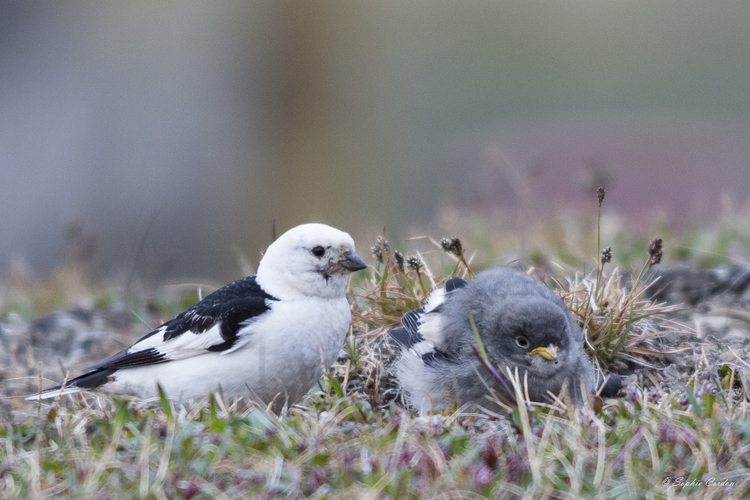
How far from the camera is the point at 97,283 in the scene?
26.4 feet

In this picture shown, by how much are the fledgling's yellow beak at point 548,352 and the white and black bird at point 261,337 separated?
0.98 m

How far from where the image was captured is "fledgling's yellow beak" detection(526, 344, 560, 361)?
3.63 metres

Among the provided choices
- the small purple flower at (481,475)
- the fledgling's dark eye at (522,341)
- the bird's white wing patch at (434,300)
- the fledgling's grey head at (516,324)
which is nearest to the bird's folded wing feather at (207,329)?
the bird's white wing patch at (434,300)

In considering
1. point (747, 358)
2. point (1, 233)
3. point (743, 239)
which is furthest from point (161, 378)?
point (1, 233)

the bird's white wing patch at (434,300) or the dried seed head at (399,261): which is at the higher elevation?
the dried seed head at (399,261)

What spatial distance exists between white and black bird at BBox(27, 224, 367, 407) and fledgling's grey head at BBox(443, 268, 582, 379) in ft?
1.87

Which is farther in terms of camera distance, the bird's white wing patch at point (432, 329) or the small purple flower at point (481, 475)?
the bird's white wing patch at point (432, 329)

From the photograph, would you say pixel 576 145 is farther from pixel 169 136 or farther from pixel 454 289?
pixel 454 289

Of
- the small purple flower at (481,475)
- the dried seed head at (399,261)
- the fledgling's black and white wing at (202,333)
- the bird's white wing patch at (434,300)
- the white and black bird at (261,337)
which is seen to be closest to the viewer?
the small purple flower at (481,475)

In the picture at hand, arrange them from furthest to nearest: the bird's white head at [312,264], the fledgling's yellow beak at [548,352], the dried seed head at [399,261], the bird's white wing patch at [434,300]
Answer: the dried seed head at [399,261]
the bird's white wing patch at [434,300]
the bird's white head at [312,264]
the fledgling's yellow beak at [548,352]

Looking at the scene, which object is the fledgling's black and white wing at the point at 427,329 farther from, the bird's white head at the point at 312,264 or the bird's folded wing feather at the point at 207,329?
the bird's folded wing feather at the point at 207,329

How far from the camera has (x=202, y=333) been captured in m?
4.05

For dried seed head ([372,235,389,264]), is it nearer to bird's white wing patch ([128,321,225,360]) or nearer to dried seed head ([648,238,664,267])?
bird's white wing patch ([128,321,225,360])

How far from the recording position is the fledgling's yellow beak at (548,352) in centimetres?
363
